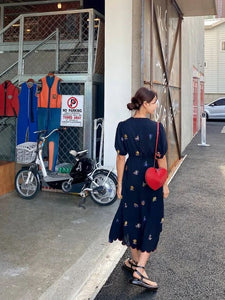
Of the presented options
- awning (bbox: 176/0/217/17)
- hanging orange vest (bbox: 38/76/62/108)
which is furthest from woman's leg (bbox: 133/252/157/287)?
awning (bbox: 176/0/217/17)

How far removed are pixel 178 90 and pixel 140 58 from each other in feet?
13.3

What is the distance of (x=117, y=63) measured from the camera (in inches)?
216

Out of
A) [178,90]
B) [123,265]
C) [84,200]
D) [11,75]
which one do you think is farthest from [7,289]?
[178,90]

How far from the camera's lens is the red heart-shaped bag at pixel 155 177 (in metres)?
2.84

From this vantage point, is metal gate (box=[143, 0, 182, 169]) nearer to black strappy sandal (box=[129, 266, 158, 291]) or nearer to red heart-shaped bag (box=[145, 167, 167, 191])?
red heart-shaped bag (box=[145, 167, 167, 191])

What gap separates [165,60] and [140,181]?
4.68m

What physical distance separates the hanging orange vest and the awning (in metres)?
4.01

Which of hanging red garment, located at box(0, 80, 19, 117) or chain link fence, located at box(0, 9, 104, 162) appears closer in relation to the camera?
chain link fence, located at box(0, 9, 104, 162)

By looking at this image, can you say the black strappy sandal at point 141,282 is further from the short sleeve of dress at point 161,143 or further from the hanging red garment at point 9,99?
the hanging red garment at point 9,99

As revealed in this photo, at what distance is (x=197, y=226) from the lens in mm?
4566

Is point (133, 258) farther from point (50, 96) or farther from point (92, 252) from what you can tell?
point (50, 96)

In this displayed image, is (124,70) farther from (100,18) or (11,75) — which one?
(11,75)

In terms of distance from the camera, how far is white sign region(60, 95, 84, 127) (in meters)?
5.83

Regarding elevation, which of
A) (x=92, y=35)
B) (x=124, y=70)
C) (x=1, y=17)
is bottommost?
(x=124, y=70)
